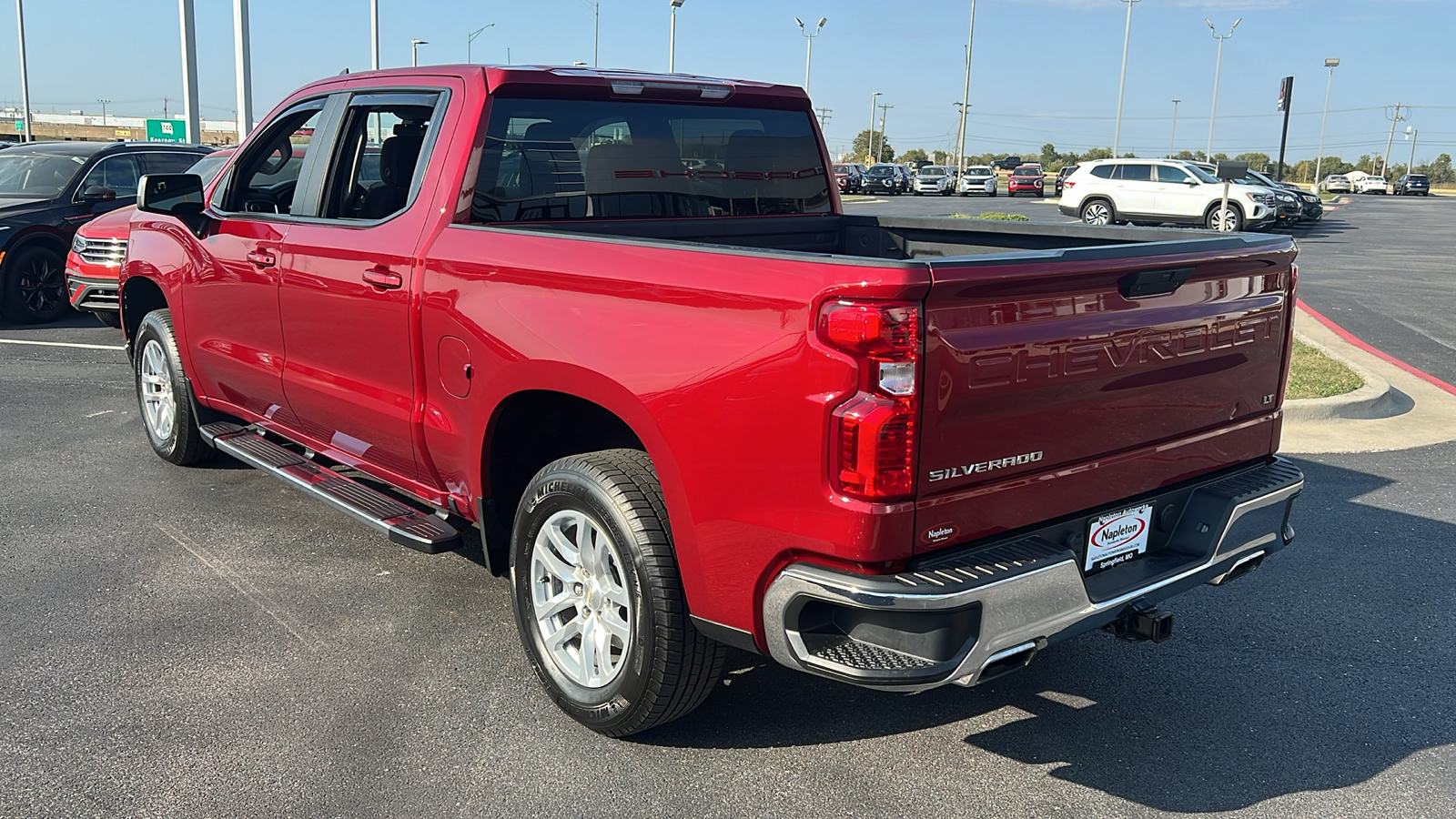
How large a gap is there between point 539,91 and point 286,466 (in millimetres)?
1990

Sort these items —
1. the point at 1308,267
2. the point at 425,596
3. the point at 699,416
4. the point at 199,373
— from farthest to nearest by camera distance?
the point at 1308,267, the point at 199,373, the point at 425,596, the point at 699,416

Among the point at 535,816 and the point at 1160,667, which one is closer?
the point at 535,816

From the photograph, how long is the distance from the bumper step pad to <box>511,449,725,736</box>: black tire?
63 cm

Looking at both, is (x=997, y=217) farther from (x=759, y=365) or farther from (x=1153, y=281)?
(x=759, y=365)

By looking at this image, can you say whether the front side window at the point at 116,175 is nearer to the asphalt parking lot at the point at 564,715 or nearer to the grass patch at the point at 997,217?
the asphalt parking lot at the point at 564,715

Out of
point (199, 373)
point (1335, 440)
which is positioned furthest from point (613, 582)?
point (1335, 440)

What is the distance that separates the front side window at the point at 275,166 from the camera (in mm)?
5016

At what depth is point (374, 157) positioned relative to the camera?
4723mm

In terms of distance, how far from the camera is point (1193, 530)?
345cm

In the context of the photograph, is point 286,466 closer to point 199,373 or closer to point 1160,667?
point 199,373

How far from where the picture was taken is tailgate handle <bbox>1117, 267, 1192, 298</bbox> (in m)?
3.03

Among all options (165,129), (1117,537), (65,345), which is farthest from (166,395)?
(165,129)

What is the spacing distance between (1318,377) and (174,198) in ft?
25.1

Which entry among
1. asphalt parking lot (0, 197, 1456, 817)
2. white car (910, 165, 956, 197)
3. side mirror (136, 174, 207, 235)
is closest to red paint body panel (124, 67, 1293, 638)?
asphalt parking lot (0, 197, 1456, 817)
